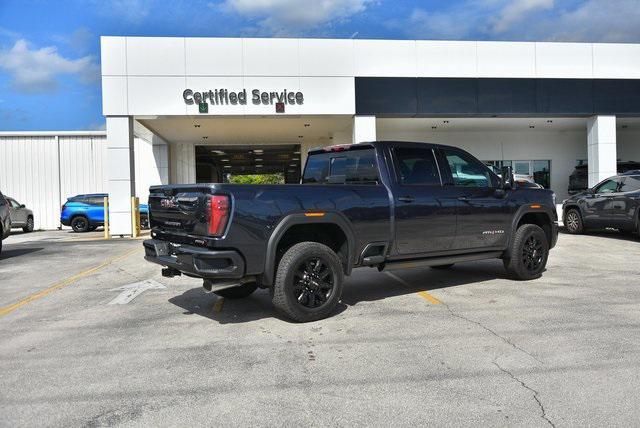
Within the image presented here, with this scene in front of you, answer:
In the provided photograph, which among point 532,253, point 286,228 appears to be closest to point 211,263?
point 286,228

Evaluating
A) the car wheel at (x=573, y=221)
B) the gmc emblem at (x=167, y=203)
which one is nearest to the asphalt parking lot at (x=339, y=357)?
the gmc emblem at (x=167, y=203)

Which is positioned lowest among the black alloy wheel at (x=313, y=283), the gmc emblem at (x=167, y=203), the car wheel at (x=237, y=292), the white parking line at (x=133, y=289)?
the white parking line at (x=133, y=289)

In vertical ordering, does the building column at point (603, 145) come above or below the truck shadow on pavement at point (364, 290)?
above

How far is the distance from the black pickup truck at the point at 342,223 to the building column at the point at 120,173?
11688 mm

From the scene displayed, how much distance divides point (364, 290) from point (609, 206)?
29.3 feet

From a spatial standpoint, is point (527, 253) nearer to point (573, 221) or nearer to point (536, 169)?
point (573, 221)

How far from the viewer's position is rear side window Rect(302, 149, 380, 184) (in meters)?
6.36

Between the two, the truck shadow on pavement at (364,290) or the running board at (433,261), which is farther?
the running board at (433,261)

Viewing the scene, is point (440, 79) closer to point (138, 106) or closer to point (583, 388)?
point (138, 106)

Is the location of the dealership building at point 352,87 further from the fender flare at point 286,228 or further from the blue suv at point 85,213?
the fender flare at point 286,228

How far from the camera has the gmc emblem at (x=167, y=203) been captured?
5497 mm

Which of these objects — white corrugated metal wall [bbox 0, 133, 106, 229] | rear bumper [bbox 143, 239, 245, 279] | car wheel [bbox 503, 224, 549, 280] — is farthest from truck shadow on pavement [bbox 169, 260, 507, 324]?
white corrugated metal wall [bbox 0, 133, 106, 229]

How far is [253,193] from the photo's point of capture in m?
5.05

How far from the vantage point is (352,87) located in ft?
57.0
